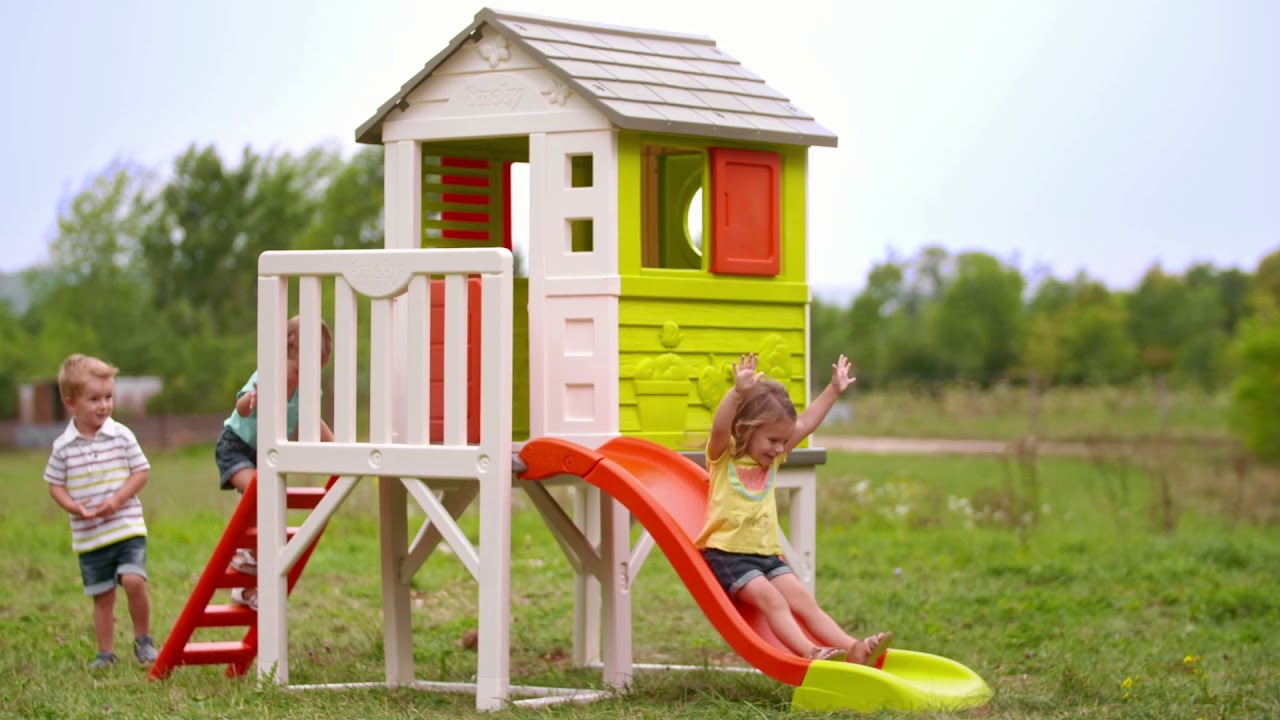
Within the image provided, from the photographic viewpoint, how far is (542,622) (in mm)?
8242

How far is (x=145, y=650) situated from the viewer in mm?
6664

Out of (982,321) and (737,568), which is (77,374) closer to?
(737,568)

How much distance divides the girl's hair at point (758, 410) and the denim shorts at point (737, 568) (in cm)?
38

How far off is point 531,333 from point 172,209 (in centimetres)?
3537

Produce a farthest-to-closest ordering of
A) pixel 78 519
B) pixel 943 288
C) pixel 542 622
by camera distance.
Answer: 1. pixel 943 288
2. pixel 542 622
3. pixel 78 519

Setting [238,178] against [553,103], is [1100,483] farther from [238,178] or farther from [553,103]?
[238,178]

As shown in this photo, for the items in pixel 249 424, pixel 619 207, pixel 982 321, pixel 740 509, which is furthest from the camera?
pixel 982 321

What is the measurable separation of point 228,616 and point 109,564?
677mm

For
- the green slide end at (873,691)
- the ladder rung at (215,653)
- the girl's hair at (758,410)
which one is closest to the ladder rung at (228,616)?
the ladder rung at (215,653)

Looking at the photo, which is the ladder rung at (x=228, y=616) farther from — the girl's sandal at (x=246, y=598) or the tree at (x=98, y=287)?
the tree at (x=98, y=287)

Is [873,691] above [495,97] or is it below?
below

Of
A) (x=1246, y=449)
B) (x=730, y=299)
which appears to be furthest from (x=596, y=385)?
(x=1246, y=449)

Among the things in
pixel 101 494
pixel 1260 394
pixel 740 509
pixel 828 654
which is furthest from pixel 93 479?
pixel 1260 394

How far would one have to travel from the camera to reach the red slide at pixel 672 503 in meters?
5.15
